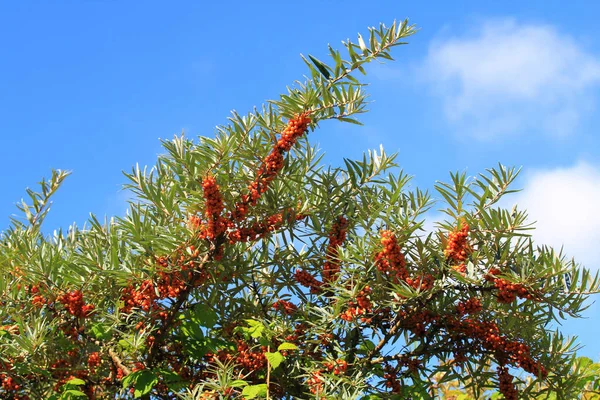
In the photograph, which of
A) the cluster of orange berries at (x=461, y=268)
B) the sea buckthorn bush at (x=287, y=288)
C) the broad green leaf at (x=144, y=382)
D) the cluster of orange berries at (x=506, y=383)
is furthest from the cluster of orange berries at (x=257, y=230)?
the cluster of orange berries at (x=506, y=383)

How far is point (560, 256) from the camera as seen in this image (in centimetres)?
233

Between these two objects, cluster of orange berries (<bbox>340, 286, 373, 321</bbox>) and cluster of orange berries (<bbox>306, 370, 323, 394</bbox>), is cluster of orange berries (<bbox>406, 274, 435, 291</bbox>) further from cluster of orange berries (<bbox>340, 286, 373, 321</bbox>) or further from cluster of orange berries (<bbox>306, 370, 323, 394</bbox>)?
cluster of orange berries (<bbox>306, 370, 323, 394</bbox>)

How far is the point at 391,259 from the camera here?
2303 millimetres

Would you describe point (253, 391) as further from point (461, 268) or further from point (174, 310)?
point (461, 268)

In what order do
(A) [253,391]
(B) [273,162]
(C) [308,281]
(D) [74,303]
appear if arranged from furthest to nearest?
1. (C) [308,281]
2. (D) [74,303]
3. (B) [273,162]
4. (A) [253,391]

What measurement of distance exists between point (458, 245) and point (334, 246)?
0.53 m

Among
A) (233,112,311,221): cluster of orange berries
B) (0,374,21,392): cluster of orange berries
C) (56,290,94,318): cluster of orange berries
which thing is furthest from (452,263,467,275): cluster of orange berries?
(0,374,21,392): cluster of orange berries

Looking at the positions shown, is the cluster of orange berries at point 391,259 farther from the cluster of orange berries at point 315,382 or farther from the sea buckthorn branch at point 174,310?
the sea buckthorn branch at point 174,310

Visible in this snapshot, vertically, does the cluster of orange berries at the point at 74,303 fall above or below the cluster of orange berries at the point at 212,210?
below

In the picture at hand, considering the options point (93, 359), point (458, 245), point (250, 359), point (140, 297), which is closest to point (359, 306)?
point (458, 245)

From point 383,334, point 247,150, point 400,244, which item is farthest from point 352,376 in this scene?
point 247,150

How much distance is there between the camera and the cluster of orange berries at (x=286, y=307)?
262cm

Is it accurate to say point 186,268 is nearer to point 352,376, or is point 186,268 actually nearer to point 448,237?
point 352,376

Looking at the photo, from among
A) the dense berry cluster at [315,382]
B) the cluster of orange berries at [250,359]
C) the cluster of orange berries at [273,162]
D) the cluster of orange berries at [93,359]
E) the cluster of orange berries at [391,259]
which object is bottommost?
the dense berry cluster at [315,382]
